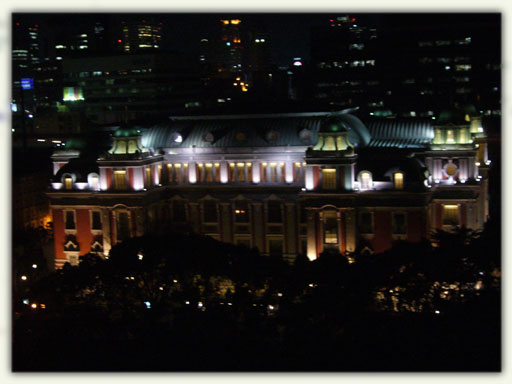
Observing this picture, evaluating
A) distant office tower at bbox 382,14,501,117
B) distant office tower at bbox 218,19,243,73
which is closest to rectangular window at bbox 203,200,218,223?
distant office tower at bbox 382,14,501,117

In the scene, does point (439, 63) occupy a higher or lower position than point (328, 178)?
higher

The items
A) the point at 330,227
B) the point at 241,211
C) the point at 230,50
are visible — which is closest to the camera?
the point at 330,227

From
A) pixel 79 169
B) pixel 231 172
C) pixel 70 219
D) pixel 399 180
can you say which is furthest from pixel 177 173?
pixel 399 180

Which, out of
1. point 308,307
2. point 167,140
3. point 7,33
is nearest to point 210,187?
point 167,140

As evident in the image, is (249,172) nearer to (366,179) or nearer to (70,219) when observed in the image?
(366,179)

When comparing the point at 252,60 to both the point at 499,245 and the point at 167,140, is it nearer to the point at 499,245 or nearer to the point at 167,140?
the point at 167,140

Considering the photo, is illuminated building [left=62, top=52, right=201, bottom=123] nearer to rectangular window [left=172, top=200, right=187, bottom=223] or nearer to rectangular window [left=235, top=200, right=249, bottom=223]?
rectangular window [left=172, top=200, right=187, bottom=223]

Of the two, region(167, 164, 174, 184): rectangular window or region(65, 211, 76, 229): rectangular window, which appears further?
region(167, 164, 174, 184): rectangular window
